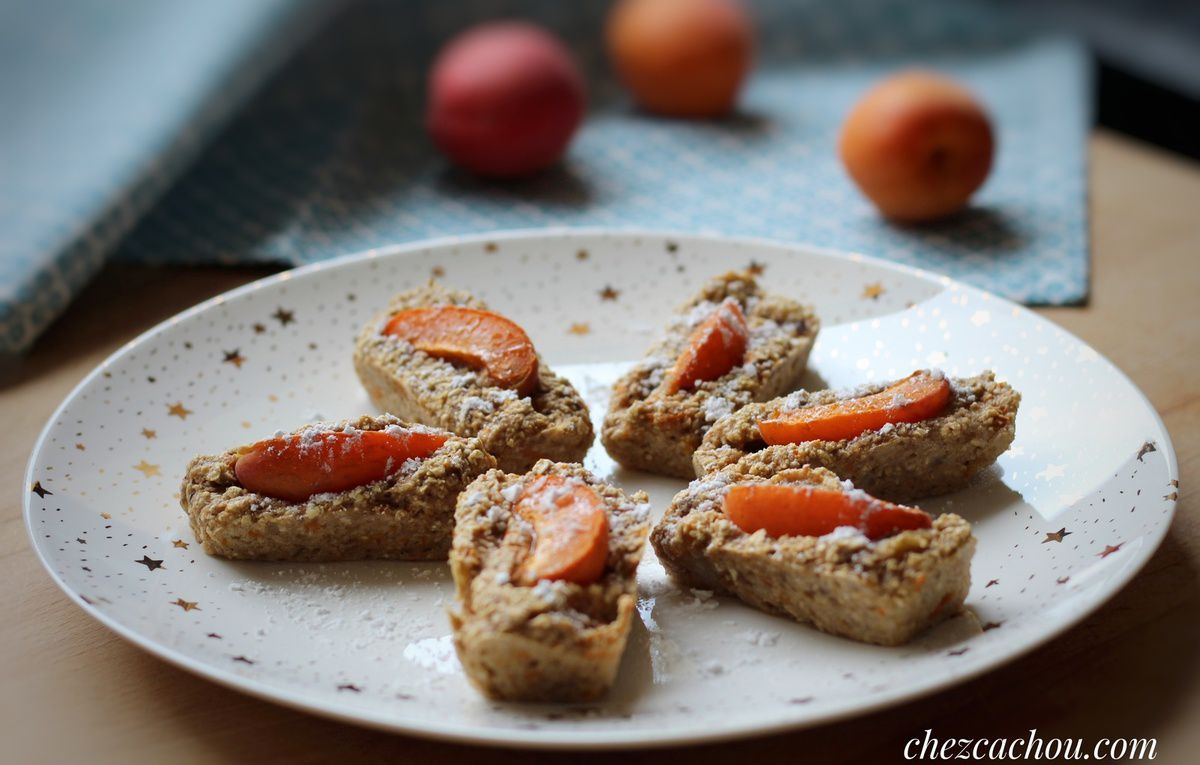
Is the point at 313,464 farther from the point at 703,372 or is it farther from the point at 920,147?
the point at 920,147

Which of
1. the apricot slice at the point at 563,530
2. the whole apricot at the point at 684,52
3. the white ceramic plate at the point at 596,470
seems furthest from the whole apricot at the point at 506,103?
the apricot slice at the point at 563,530

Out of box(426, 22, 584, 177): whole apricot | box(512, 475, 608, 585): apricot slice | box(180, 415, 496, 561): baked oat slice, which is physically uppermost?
box(426, 22, 584, 177): whole apricot

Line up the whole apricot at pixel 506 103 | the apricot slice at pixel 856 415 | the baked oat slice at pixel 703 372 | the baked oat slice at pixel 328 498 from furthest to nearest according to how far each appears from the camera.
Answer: the whole apricot at pixel 506 103
the baked oat slice at pixel 703 372
the apricot slice at pixel 856 415
the baked oat slice at pixel 328 498

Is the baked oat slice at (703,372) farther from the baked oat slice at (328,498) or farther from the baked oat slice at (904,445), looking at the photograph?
the baked oat slice at (328,498)

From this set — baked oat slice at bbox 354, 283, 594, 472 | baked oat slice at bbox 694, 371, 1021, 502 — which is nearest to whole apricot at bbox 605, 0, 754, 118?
baked oat slice at bbox 354, 283, 594, 472

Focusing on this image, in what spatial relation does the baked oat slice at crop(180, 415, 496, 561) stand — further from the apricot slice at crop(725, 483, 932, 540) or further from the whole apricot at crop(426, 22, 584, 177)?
the whole apricot at crop(426, 22, 584, 177)

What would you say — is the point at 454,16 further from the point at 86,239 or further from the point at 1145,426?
the point at 1145,426
